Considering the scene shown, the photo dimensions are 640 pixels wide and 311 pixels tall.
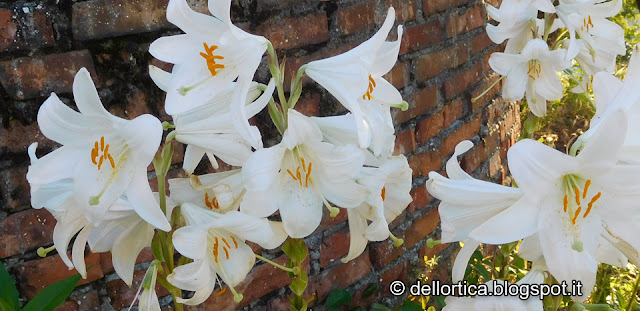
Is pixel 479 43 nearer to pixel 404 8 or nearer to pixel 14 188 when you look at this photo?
pixel 404 8

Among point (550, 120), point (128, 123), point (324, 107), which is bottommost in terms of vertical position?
point (550, 120)

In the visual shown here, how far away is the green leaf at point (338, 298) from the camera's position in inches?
51.3

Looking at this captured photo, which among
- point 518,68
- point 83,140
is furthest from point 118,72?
point 518,68

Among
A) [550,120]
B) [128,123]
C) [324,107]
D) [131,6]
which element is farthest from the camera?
[550,120]

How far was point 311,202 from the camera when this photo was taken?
716 mm

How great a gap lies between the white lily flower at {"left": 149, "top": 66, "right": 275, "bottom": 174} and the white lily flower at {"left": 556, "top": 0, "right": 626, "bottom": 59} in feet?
2.44

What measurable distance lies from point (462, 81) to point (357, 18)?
502mm

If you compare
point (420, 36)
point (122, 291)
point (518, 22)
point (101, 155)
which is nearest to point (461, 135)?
point (420, 36)

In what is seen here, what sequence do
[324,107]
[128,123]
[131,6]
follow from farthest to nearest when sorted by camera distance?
[324,107], [131,6], [128,123]

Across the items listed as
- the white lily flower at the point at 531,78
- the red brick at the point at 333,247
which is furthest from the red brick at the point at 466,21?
the red brick at the point at 333,247

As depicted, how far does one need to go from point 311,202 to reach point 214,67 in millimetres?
185

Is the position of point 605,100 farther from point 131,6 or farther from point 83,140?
point 131,6

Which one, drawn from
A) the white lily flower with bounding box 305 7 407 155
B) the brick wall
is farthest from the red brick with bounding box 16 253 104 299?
the white lily flower with bounding box 305 7 407 155

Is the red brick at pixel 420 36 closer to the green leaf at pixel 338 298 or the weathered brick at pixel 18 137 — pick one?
the green leaf at pixel 338 298
